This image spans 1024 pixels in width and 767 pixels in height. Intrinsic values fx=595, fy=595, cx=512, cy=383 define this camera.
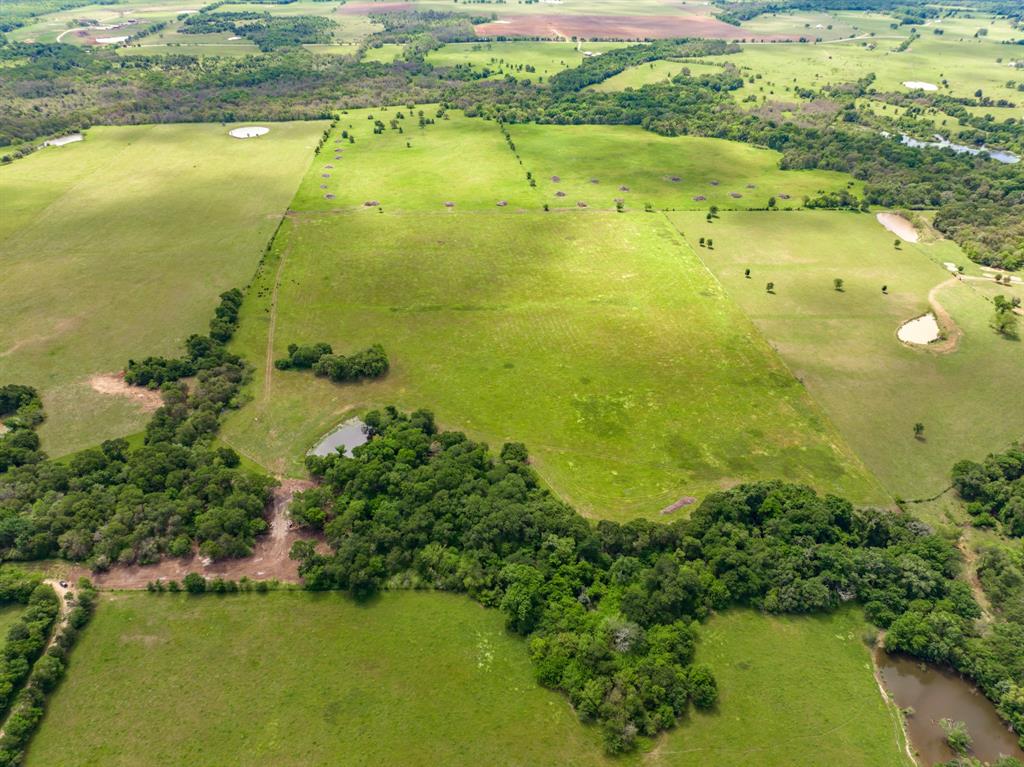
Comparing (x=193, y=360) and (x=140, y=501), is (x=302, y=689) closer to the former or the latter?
(x=140, y=501)

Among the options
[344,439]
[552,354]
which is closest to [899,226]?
[552,354]

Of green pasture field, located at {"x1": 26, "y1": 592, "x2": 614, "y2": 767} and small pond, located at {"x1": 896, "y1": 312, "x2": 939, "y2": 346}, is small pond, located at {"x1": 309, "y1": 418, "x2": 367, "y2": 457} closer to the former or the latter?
green pasture field, located at {"x1": 26, "y1": 592, "x2": 614, "y2": 767}

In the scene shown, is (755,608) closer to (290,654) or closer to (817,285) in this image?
(290,654)

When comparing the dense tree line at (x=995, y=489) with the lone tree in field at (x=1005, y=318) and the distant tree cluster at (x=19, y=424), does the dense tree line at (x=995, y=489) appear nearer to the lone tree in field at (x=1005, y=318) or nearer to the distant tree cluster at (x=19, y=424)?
the lone tree in field at (x=1005, y=318)

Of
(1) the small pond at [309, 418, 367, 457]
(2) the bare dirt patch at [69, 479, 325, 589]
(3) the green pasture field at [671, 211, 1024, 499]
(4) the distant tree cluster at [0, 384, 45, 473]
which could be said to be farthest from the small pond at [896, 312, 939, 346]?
(4) the distant tree cluster at [0, 384, 45, 473]

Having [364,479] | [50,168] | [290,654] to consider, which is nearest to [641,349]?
[364,479]

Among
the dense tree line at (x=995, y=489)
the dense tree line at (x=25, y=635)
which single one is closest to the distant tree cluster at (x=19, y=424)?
the dense tree line at (x=25, y=635)
